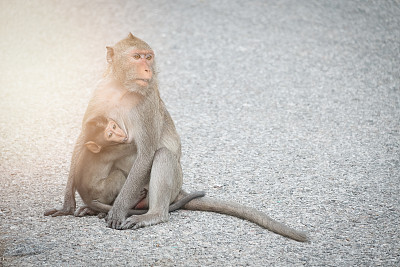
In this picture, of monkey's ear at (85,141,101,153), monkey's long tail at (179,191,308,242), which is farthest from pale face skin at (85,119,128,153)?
monkey's long tail at (179,191,308,242)

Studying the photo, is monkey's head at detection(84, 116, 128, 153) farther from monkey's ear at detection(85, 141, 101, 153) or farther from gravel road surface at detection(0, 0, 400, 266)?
gravel road surface at detection(0, 0, 400, 266)

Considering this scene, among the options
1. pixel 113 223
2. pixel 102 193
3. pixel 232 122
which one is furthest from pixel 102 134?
pixel 232 122

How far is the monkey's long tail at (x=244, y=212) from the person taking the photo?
449 centimetres

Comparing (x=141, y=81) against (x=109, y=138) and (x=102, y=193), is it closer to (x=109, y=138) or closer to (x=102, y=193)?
(x=109, y=138)

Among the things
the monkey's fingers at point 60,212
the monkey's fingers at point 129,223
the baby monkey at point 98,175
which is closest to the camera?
the monkey's fingers at point 129,223

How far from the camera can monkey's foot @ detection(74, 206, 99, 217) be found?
185 inches

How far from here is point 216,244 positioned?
4.36 m

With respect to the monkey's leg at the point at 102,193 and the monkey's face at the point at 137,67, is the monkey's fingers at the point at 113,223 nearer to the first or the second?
the monkey's leg at the point at 102,193

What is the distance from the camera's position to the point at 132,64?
457 centimetres

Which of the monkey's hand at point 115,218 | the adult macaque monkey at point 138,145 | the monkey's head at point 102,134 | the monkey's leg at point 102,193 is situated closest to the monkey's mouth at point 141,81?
the adult macaque monkey at point 138,145

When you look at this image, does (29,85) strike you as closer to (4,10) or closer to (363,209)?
(4,10)

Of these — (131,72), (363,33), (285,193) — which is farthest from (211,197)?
(363,33)

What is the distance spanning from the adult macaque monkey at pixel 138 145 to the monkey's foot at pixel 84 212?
0.07 metres

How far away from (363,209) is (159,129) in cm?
197
